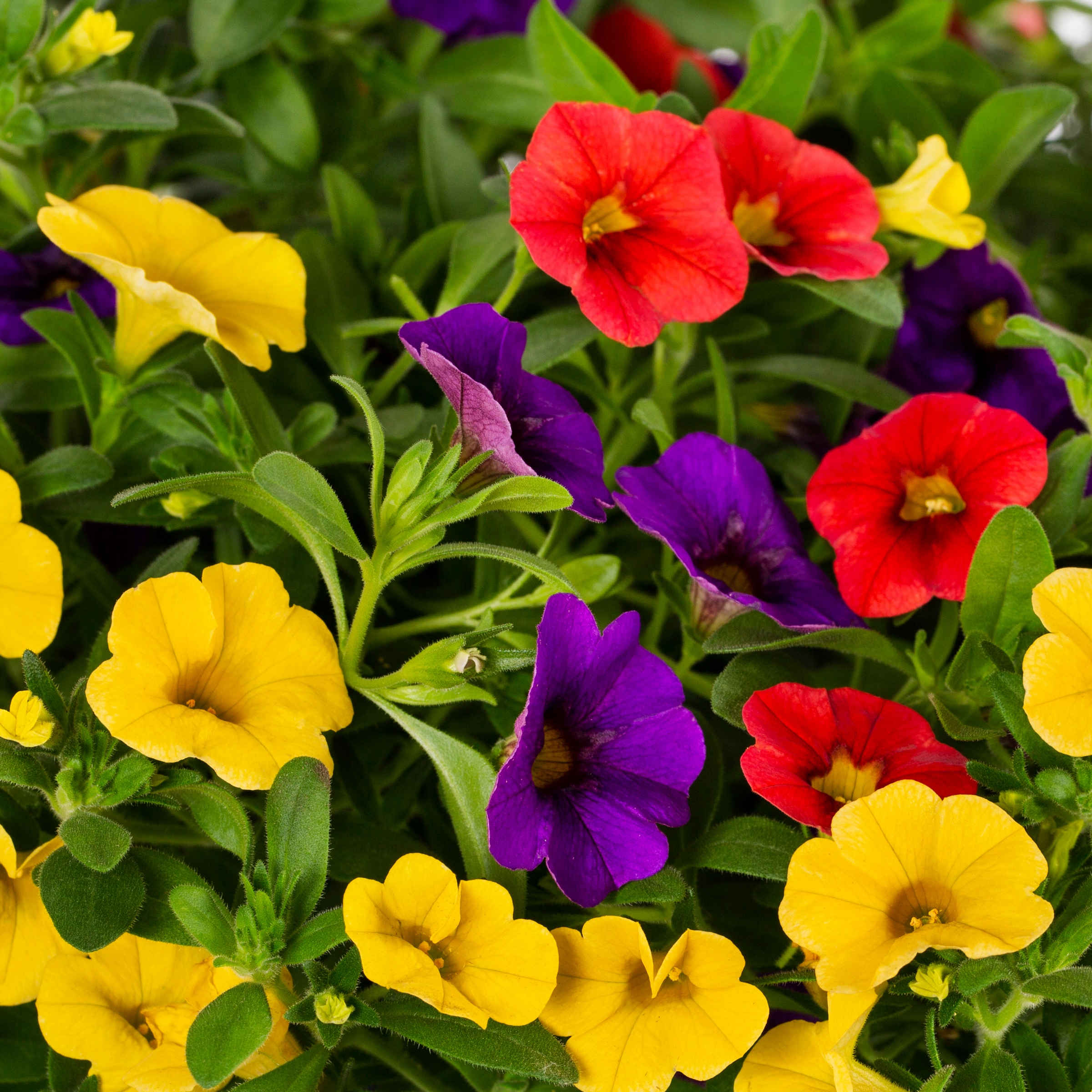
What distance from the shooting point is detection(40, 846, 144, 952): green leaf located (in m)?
0.48

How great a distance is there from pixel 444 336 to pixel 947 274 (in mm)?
400

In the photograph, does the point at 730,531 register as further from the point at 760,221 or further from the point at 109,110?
the point at 109,110

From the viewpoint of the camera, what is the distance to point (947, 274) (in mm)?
775

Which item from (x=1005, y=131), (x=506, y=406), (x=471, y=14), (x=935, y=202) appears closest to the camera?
(x=506, y=406)

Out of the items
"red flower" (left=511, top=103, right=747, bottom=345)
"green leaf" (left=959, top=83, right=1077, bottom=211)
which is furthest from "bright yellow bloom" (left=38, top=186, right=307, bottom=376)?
"green leaf" (left=959, top=83, right=1077, bottom=211)

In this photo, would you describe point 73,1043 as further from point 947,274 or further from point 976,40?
point 976,40

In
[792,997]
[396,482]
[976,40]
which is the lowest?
[792,997]

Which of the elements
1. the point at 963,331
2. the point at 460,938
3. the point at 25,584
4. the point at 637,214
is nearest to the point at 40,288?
the point at 25,584

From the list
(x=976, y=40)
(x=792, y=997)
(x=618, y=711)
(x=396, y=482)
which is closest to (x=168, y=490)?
(x=396, y=482)

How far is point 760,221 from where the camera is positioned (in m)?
0.70

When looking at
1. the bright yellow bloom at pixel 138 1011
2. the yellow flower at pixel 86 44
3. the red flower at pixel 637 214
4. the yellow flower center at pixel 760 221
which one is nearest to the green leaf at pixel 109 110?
the yellow flower at pixel 86 44

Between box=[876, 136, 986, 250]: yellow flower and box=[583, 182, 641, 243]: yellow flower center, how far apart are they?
0.58 ft

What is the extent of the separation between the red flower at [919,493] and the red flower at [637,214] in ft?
0.37

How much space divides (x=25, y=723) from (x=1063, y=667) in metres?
0.44
